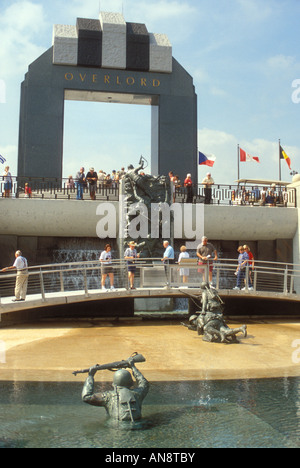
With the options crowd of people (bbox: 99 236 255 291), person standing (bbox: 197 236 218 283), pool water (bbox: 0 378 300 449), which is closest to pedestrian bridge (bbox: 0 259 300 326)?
crowd of people (bbox: 99 236 255 291)

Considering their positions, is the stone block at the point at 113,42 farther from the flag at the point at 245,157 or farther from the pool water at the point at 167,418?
the pool water at the point at 167,418

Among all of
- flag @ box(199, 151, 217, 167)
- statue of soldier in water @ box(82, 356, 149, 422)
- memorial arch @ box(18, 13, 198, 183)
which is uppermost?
memorial arch @ box(18, 13, 198, 183)

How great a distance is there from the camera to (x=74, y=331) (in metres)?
15.8

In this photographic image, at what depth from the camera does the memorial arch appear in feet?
89.7

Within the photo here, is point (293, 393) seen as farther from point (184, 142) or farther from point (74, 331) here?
point (184, 142)

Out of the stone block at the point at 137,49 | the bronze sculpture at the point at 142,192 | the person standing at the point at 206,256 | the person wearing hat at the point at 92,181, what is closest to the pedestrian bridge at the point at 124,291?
the person standing at the point at 206,256

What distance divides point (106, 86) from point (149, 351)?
19030mm

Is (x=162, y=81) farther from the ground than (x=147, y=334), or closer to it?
farther from the ground

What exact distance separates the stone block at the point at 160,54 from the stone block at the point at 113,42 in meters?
1.69

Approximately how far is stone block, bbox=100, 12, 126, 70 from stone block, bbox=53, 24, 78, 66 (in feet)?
5.25

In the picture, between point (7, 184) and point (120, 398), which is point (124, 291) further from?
point (120, 398)

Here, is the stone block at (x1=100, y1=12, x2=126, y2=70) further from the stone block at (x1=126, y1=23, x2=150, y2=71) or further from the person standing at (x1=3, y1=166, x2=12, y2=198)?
the person standing at (x1=3, y1=166, x2=12, y2=198)
